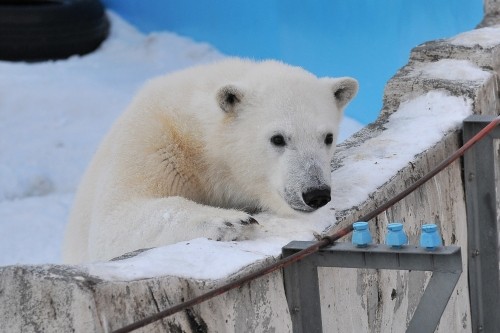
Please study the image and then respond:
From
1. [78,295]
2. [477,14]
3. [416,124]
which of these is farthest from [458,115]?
[477,14]

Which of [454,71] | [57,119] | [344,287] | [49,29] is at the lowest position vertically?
[344,287]

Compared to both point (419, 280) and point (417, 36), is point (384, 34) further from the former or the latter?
point (419, 280)

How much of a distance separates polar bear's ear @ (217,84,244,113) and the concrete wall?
1.35ft

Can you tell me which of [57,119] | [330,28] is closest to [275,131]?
[330,28]

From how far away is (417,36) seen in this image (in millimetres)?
7359

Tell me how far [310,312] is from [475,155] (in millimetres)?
1238

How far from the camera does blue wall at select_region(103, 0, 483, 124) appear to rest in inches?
289

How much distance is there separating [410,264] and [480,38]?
105 inches

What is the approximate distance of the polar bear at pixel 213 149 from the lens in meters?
2.98

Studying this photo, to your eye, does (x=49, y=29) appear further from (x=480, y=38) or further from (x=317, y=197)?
(x=317, y=197)

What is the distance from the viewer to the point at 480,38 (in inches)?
176

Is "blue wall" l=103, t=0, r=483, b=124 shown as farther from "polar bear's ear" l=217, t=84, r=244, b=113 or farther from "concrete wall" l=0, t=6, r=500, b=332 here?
"polar bear's ear" l=217, t=84, r=244, b=113

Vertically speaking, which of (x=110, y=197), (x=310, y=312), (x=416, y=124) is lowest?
(x=310, y=312)

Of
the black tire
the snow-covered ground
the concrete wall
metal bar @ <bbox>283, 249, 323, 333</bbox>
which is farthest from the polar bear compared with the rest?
the black tire
